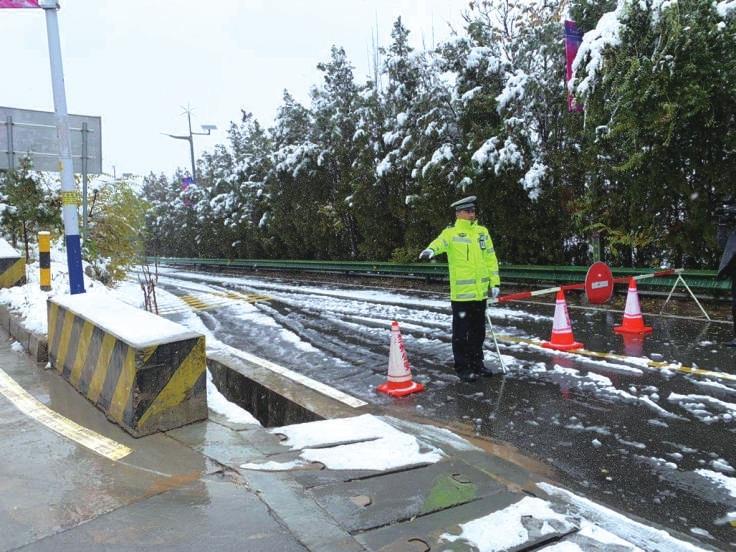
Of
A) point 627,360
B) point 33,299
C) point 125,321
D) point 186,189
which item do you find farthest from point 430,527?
point 186,189

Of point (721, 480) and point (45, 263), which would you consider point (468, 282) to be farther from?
point (45, 263)

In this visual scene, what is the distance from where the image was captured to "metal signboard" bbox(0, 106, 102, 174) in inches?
385

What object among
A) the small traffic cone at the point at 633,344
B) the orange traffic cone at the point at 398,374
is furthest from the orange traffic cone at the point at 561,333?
the orange traffic cone at the point at 398,374

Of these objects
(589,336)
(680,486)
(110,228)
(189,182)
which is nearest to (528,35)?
(589,336)

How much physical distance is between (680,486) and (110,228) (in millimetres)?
17114

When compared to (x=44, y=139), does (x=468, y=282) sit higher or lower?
lower

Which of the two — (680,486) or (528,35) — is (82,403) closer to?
(680,486)

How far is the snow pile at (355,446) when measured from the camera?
386cm

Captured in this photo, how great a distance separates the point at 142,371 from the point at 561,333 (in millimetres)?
5511

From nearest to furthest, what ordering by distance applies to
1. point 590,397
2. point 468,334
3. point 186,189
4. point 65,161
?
point 590,397 < point 468,334 < point 65,161 < point 186,189

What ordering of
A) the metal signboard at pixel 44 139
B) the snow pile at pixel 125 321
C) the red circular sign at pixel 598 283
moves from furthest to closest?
the metal signboard at pixel 44 139 < the red circular sign at pixel 598 283 < the snow pile at pixel 125 321

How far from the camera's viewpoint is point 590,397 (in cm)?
566

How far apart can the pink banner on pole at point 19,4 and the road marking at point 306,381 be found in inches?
242

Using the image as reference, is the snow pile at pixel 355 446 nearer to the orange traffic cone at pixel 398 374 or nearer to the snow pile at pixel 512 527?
the snow pile at pixel 512 527
